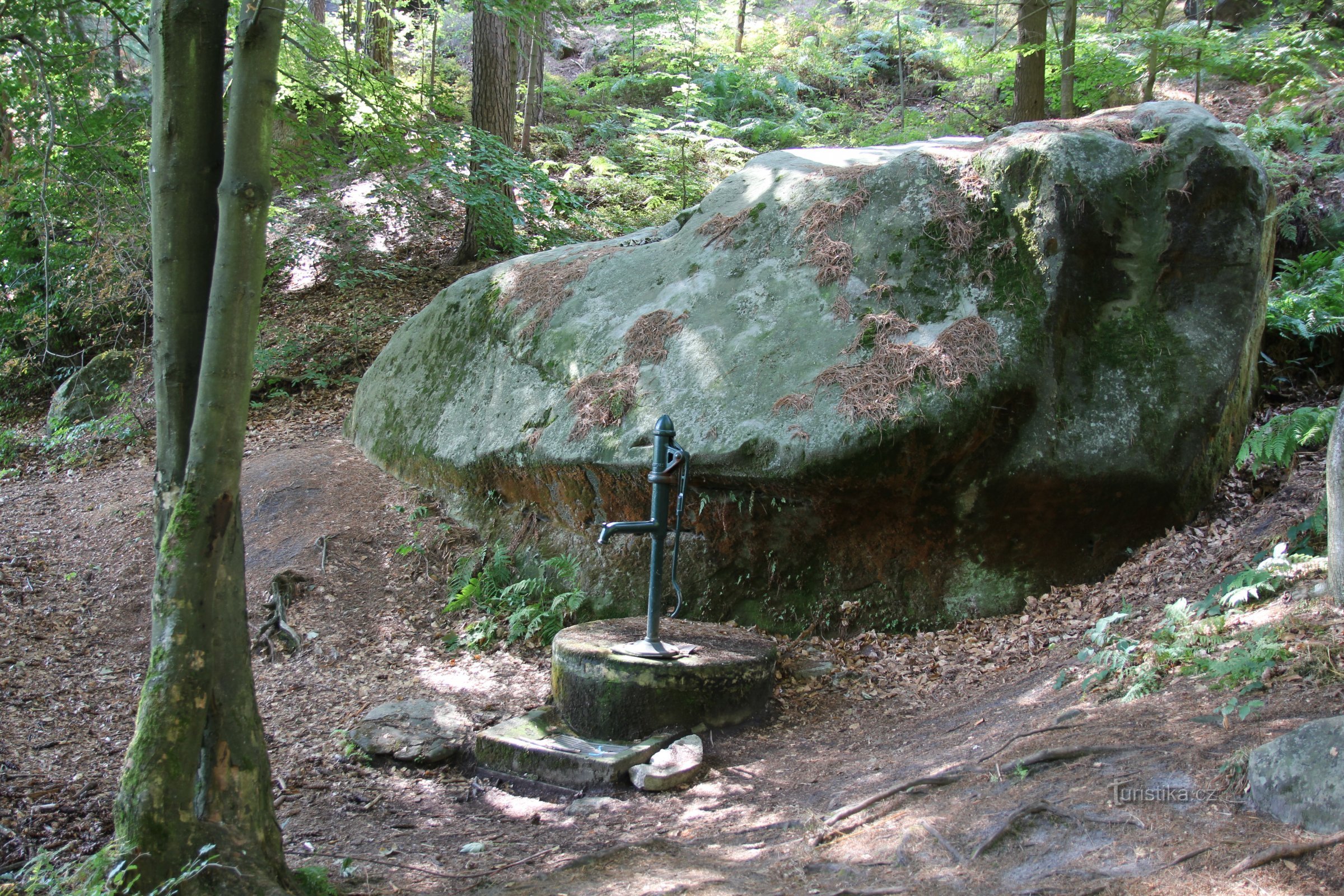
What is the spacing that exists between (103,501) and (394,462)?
315cm

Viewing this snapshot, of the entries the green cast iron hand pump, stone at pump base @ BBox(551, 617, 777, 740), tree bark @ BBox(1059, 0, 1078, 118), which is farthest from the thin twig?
tree bark @ BBox(1059, 0, 1078, 118)

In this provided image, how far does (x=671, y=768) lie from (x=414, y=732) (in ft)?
5.41

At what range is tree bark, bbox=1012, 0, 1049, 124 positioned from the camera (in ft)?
31.7

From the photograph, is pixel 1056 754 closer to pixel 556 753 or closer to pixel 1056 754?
pixel 1056 754

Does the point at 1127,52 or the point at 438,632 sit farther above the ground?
the point at 1127,52

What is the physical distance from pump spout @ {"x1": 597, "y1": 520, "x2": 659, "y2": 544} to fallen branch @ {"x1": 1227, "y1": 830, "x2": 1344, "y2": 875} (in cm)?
305

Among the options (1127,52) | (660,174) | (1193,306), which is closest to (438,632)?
(1193,306)

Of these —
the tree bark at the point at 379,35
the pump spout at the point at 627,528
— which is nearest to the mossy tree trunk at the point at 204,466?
the pump spout at the point at 627,528

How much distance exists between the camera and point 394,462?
8.83 meters

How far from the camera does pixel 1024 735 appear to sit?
379 centimetres

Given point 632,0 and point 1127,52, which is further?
point 632,0

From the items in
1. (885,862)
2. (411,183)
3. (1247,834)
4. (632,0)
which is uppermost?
(632,0)

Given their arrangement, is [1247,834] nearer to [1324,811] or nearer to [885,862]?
[1324,811]

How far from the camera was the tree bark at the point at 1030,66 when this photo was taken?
9648mm
